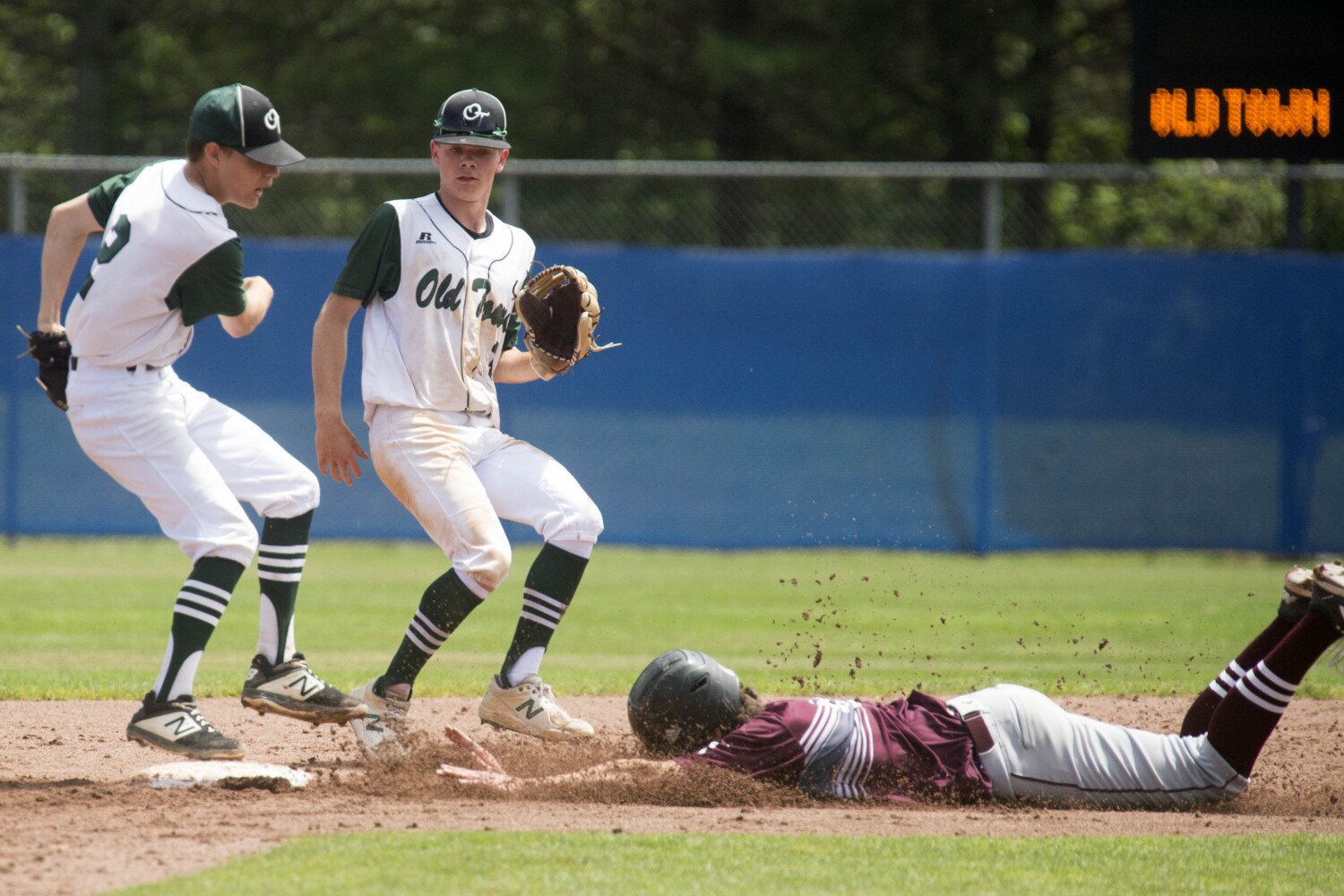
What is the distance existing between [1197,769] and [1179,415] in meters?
7.46

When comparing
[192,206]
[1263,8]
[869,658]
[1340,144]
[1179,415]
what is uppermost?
[1263,8]

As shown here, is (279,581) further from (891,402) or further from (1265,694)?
(891,402)

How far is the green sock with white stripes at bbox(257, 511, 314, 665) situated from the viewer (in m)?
5.07

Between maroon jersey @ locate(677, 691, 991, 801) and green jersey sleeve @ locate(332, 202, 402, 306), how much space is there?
1941 millimetres

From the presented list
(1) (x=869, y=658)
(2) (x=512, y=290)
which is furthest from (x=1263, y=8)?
(2) (x=512, y=290)

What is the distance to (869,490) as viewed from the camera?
455 inches

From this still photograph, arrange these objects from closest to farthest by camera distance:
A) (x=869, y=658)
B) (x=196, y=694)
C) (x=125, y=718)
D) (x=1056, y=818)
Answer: (x=1056, y=818)
(x=125, y=718)
(x=196, y=694)
(x=869, y=658)

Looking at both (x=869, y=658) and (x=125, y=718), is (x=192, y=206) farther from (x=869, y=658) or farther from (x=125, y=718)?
(x=869, y=658)

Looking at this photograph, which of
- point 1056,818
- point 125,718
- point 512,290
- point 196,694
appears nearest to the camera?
point 1056,818

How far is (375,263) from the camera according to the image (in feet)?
16.9

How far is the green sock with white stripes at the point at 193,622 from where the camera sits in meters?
4.73

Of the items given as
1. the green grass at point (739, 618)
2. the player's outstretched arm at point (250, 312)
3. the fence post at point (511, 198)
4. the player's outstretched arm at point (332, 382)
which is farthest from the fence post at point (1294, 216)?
the player's outstretched arm at point (250, 312)

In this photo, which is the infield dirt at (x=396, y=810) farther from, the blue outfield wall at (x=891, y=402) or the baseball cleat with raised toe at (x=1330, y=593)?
the blue outfield wall at (x=891, y=402)

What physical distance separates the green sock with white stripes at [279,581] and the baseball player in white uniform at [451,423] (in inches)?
10.9
